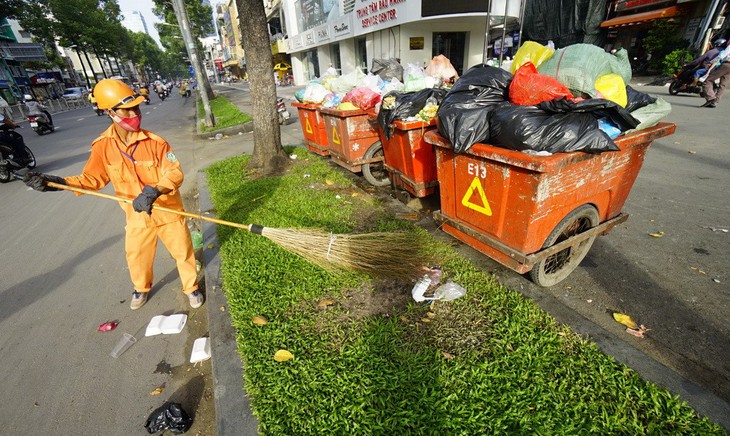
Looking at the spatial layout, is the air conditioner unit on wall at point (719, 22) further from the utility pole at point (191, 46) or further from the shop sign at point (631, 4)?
the utility pole at point (191, 46)

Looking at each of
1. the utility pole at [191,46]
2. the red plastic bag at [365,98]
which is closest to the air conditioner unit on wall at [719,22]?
the red plastic bag at [365,98]

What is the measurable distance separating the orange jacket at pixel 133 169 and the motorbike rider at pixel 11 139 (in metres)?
7.50

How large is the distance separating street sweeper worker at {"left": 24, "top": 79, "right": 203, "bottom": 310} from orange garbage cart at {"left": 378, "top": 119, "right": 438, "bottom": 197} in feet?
7.27

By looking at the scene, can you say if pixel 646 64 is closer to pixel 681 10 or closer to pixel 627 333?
pixel 681 10

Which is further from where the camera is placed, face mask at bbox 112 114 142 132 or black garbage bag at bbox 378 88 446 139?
black garbage bag at bbox 378 88 446 139

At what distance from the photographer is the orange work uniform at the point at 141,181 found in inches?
99.5

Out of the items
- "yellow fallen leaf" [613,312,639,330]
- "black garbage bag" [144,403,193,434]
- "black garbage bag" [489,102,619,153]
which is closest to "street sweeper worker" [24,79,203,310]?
"black garbage bag" [144,403,193,434]

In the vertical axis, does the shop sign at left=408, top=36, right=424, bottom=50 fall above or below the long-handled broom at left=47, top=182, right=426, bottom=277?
above

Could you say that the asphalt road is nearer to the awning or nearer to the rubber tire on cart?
the rubber tire on cart

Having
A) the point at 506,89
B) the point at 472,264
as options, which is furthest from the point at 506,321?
the point at 506,89

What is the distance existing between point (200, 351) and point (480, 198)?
2383mm

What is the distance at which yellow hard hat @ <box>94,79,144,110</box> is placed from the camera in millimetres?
2326

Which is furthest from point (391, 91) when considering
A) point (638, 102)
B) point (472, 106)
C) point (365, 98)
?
point (638, 102)

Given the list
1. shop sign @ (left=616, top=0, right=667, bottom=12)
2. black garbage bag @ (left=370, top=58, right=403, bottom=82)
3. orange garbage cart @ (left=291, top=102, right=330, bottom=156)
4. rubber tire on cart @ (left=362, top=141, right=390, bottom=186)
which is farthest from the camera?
shop sign @ (left=616, top=0, right=667, bottom=12)
